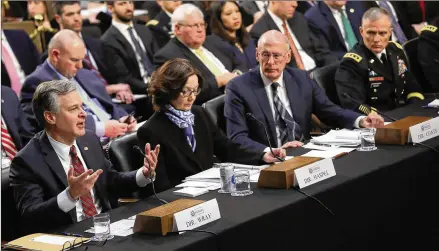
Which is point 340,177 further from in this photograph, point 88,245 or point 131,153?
point 88,245

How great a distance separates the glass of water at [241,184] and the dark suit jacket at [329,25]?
409 cm

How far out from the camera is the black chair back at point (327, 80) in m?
5.62

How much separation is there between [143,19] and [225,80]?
8.08 ft

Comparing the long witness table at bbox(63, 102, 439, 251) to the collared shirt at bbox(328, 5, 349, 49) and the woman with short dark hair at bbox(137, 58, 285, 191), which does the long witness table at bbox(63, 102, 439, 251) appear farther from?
the collared shirt at bbox(328, 5, 349, 49)

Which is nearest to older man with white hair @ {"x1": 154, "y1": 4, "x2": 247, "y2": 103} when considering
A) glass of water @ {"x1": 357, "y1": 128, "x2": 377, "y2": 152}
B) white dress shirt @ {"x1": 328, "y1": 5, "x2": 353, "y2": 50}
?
white dress shirt @ {"x1": 328, "y1": 5, "x2": 353, "y2": 50}

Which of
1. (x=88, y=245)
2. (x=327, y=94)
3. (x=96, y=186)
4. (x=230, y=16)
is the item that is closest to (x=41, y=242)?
(x=88, y=245)

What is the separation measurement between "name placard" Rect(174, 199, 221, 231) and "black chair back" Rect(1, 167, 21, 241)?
101 cm

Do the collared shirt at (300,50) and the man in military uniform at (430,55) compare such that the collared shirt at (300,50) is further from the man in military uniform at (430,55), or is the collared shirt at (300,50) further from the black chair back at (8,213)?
the black chair back at (8,213)

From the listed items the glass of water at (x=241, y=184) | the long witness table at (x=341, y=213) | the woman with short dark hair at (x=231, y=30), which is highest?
the woman with short dark hair at (x=231, y=30)

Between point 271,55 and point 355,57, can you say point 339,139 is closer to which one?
point 271,55

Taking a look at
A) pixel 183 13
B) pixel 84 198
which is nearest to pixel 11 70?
pixel 183 13

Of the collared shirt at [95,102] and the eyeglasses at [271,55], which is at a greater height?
the eyeglasses at [271,55]

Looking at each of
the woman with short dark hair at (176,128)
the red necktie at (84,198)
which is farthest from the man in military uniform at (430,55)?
the red necktie at (84,198)

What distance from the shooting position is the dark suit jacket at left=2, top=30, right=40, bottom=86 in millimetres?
6645
